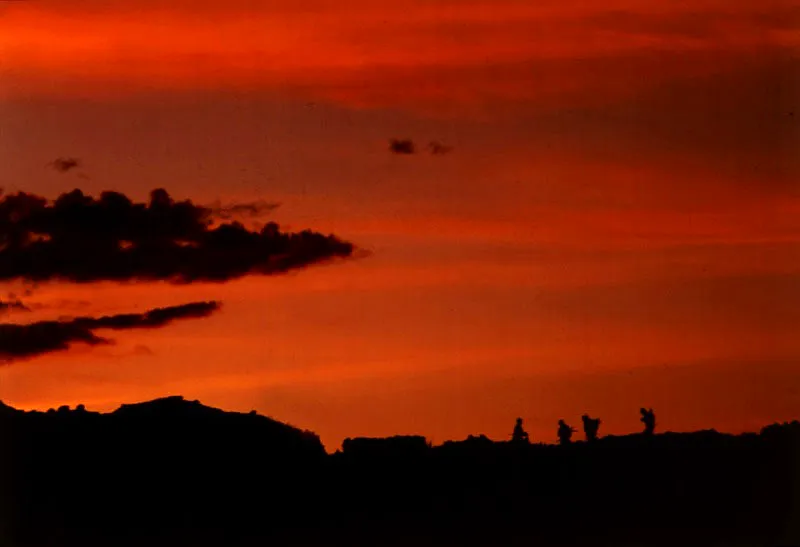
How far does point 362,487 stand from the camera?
7319 centimetres

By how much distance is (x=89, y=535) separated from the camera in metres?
69.6

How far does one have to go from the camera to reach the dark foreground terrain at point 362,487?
2463 inches

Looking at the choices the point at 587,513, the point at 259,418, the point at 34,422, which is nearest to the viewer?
the point at 587,513

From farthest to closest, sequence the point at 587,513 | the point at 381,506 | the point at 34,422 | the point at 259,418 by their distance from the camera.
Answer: the point at 259,418, the point at 34,422, the point at 381,506, the point at 587,513

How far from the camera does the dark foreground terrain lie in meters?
62.6

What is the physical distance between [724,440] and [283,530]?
67.1 ft

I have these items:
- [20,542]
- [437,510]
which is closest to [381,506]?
[437,510]

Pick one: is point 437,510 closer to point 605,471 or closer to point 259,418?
point 605,471

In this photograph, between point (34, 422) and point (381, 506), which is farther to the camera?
point (34, 422)

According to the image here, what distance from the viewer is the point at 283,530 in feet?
221

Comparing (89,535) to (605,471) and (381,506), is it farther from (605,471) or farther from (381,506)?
(605,471)

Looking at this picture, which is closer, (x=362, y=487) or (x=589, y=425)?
(x=589, y=425)

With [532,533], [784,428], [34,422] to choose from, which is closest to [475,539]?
[532,533]

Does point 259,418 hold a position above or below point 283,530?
above
